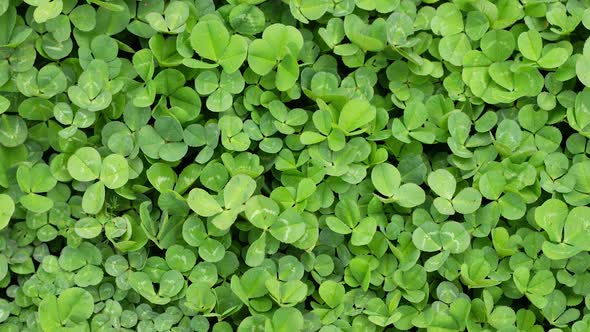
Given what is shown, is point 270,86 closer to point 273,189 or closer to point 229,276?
point 273,189

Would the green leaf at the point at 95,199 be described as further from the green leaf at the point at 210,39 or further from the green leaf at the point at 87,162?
the green leaf at the point at 210,39

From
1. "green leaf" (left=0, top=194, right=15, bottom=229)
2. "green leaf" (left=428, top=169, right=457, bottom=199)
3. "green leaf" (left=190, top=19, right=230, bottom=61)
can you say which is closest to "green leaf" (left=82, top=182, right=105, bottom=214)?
"green leaf" (left=0, top=194, right=15, bottom=229)

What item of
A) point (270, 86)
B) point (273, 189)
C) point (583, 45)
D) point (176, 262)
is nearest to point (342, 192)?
point (273, 189)

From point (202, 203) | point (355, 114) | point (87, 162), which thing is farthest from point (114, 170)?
point (355, 114)

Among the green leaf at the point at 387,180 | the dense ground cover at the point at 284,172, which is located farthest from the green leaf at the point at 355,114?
the green leaf at the point at 387,180

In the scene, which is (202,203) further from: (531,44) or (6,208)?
(531,44)

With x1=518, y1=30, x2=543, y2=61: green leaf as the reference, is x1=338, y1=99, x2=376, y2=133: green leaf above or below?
below

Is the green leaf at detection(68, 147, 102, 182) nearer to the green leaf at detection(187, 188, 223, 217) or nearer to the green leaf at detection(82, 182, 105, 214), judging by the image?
the green leaf at detection(82, 182, 105, 214)

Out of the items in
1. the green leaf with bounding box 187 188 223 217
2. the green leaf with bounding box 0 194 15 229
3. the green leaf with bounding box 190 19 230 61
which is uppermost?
the green leaf with bounding box 190 19 230 61
